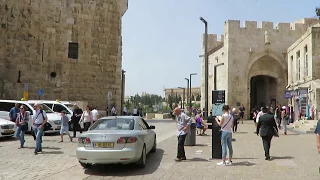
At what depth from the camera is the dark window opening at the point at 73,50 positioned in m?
25.8

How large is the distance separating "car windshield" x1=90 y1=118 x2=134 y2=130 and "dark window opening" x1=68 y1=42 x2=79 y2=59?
18124 millimetres

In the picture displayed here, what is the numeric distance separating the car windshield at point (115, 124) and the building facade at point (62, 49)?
48.2ft

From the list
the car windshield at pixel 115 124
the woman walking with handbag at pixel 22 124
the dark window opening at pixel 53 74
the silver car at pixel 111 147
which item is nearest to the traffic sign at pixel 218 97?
the car windshield at pixel 115 124

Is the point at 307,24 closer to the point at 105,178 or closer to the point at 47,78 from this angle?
the point at 47,78

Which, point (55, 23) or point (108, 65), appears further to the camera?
point (108, 65)

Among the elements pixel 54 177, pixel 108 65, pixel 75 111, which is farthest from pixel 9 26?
pixel 54 177

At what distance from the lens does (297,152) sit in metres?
10.6

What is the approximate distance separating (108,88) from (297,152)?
18846mm

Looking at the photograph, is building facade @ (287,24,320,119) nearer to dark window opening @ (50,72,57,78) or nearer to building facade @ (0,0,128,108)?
building facade @ (0,0,128,108)

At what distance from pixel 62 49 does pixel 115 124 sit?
18.3 meters

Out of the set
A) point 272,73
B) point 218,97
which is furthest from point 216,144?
point 272,73

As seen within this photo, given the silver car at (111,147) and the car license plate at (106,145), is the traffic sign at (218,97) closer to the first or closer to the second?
the silver car at (111,147)

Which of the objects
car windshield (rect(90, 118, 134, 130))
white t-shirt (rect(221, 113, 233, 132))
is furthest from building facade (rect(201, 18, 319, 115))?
car windshield (rect(90, 118, 134, 130))

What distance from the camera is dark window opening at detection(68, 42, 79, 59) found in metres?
25.8
